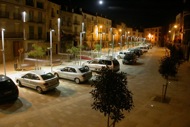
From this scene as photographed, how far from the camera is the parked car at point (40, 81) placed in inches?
563

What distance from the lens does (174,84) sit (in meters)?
18.6

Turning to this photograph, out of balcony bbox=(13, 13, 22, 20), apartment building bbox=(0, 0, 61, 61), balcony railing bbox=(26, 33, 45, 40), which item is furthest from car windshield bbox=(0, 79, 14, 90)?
balcony railing bbox=(26, 33, 45, 40)

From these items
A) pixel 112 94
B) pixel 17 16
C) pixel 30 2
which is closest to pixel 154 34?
pixel 30 2

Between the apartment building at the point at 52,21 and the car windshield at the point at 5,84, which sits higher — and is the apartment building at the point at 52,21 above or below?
above

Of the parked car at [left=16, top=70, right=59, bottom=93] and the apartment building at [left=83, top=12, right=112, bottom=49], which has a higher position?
the apartment building at [left=83, top=12, right=112, bottom=49]

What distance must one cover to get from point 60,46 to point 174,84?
31999 millimetres

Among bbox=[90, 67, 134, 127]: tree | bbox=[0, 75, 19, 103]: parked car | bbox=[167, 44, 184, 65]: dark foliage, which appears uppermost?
bbox=[167, 44, 184, 65]: dark foliage

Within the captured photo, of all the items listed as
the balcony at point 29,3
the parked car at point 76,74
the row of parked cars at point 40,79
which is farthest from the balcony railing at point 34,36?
the parked car at point 76,74

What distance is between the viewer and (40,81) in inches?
565

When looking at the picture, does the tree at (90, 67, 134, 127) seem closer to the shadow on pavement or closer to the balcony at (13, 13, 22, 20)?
the shadow on pavement

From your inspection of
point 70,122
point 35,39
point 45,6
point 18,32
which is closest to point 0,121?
point 70,122

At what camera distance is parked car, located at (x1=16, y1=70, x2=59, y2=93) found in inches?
563

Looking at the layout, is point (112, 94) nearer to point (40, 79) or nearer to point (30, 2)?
point (40, 79)

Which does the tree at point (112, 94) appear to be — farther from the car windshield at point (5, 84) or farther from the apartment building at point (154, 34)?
the apartment building at point (154, 34)
